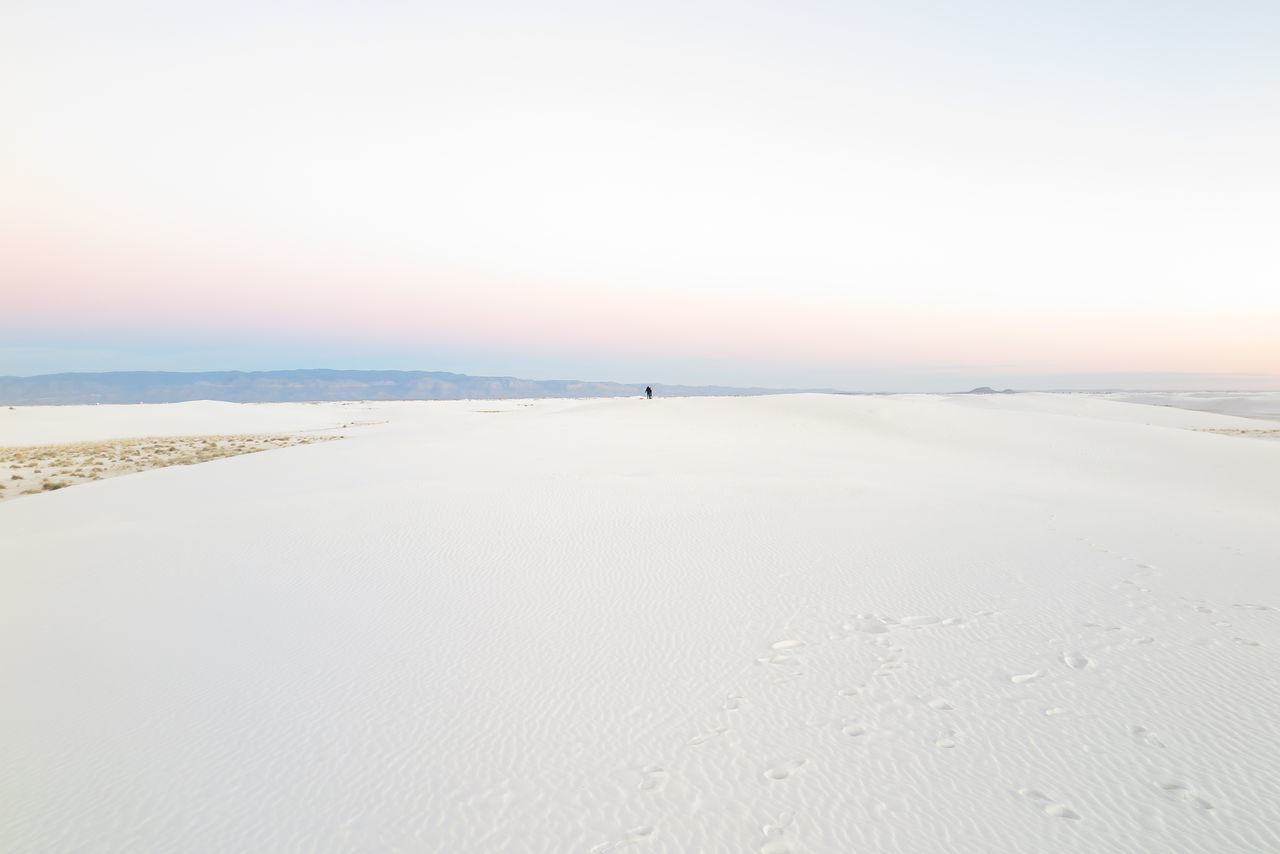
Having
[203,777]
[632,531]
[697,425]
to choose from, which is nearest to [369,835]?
[203,777]

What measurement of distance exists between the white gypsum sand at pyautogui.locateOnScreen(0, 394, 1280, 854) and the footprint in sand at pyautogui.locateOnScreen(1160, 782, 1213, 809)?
0.01 metres

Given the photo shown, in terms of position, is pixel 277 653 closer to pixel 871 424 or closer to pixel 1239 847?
pixel 1239 847

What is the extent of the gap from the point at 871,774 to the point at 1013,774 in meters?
0.76

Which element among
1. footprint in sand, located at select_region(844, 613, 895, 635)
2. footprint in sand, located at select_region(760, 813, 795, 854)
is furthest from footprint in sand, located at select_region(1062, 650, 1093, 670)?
footprint in sand, located at select_region(760, 813, 795, 854)

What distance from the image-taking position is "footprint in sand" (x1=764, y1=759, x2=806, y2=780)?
11.0 ft

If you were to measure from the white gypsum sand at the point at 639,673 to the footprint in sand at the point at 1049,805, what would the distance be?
0.7 inches

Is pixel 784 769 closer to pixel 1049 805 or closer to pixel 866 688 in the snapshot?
pixel 866 688

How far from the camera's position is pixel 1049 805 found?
10.3 ft

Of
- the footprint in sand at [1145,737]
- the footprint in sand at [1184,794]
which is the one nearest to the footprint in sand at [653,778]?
the footprint in sand at [1184,794]

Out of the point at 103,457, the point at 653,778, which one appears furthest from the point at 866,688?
the point at 103,457

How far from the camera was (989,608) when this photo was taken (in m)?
5.63

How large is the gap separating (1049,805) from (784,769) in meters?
1.31

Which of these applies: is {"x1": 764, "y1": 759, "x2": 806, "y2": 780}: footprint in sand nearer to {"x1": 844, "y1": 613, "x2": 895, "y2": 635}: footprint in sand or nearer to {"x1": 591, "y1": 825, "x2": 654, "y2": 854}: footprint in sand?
{"x1": 591, "y1": 825, "x2": 654, "y2": 854}: footprint in sand

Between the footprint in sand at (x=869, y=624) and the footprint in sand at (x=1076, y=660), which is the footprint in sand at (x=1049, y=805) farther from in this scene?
the footprint in sand at (x=869, y=624)
